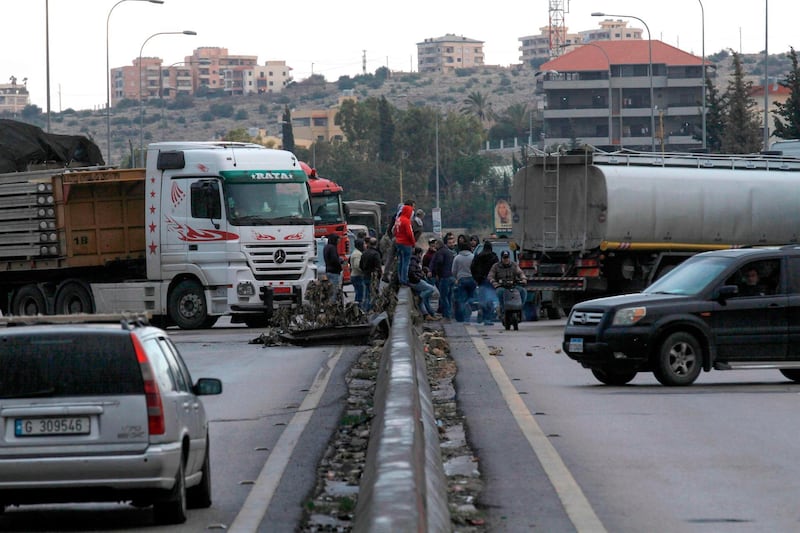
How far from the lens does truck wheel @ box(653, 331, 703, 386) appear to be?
1798 cm

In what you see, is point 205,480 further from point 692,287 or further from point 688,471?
point 692,287

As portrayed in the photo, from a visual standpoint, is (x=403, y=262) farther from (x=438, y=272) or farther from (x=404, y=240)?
(x=438, y=272)

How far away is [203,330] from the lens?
1200 inches

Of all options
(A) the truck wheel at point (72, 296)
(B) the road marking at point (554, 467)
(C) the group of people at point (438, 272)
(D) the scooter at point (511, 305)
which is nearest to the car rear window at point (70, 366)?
(B) the road marking at point (554, 467)

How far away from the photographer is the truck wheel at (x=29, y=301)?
31250mm

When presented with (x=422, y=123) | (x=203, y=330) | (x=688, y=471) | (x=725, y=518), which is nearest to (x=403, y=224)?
(x=203, y=330)

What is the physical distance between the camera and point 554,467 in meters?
Answer: 11.1

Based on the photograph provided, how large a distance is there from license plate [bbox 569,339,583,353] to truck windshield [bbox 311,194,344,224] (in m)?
31.5

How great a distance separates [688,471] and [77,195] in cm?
2119

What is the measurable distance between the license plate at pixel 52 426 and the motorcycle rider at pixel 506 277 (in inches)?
832

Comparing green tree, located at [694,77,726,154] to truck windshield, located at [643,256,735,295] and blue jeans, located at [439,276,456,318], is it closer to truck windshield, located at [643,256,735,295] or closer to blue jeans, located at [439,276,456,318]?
blue jeans, located at [439,276,456,318]

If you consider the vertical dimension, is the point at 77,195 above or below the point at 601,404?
above

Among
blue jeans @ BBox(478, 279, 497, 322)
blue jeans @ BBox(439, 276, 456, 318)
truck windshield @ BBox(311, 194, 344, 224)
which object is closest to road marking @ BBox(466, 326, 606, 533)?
blue jeans @ BBox(478, 279, 497, 322)

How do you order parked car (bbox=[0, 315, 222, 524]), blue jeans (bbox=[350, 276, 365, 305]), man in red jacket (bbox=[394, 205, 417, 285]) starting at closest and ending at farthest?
1. parked car (bbox=[0, 315, 222, 524])
2. man in red jacket (bbox=[394, 205, 417, 285])
3. blue jeans (bbox=[350, 276, 365, 305])
